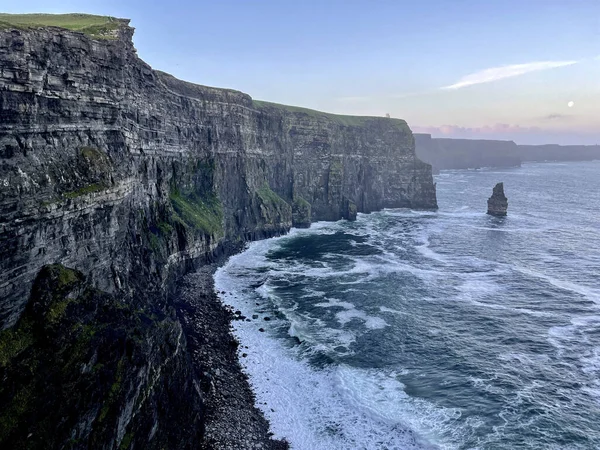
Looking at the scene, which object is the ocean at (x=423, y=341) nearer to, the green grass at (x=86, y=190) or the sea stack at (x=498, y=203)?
the green grass at (x=86, y=190)

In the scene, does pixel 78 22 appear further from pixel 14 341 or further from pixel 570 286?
pixel 570 286

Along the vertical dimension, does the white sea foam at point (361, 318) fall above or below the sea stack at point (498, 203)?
below

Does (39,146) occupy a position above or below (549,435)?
above

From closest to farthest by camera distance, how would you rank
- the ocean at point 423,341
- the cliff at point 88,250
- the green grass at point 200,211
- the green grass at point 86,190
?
the cliff at point 88,250
the green grass at point 86,190
the ocean at point 423,341
the green grass at point 200,211

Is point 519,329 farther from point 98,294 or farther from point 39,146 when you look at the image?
point 39,146

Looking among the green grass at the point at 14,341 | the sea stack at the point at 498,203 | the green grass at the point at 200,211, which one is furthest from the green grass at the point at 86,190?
the sea stack at the point at 498,203

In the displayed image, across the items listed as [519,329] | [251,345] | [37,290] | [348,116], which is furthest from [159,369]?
[348,116]
